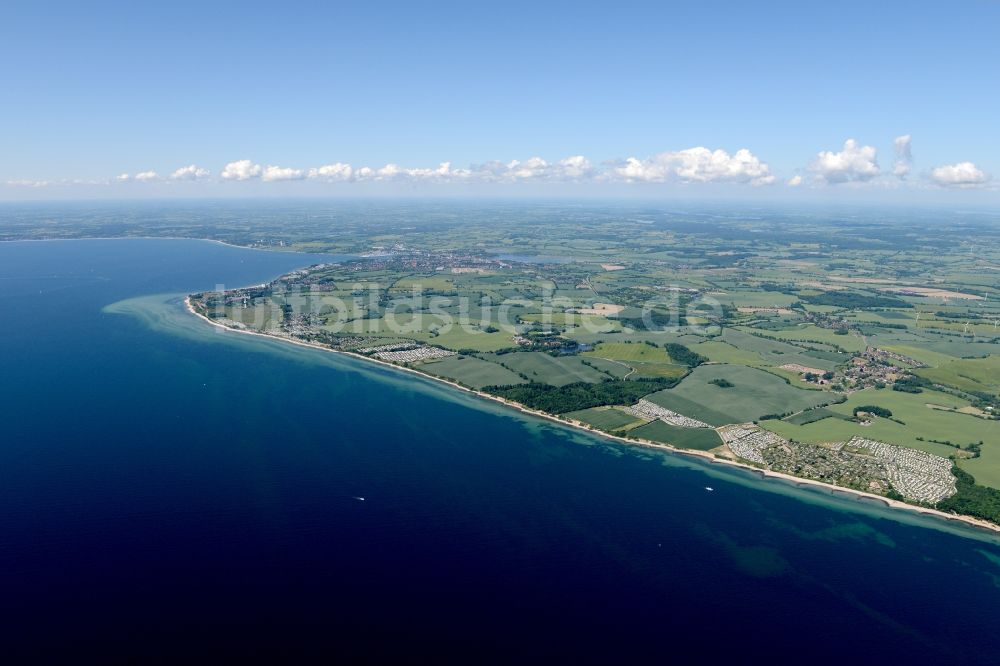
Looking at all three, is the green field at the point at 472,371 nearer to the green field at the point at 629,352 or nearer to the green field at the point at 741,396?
the green field at the point at 629,352

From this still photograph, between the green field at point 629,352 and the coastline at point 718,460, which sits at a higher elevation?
the green field at point 629,352

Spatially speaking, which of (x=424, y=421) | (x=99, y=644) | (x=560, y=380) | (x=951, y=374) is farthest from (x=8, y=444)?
(x=951, y=374)

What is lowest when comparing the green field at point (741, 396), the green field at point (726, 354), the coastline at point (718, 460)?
the coastline at point (718, 460)

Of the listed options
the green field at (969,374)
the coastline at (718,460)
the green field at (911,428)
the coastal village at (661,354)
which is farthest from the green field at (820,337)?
the coastline at (718,460)

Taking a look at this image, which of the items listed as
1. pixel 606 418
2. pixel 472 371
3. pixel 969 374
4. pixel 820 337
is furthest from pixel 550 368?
pixel 969 374

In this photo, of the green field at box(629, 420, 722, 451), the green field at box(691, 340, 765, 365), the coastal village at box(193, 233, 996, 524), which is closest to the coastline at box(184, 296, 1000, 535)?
→ the coastal village at box(193, 233, 996, 524)

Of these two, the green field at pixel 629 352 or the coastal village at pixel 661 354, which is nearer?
the coastal village at pixel 661 354

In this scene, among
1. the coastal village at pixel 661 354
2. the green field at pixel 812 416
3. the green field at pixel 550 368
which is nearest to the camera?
the coastal village at pixel 661 354

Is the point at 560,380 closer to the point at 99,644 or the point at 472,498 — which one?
the point at 472,498

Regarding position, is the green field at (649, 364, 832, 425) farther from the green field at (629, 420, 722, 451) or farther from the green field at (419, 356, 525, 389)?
the green field at (419, 356, 525, 389)
